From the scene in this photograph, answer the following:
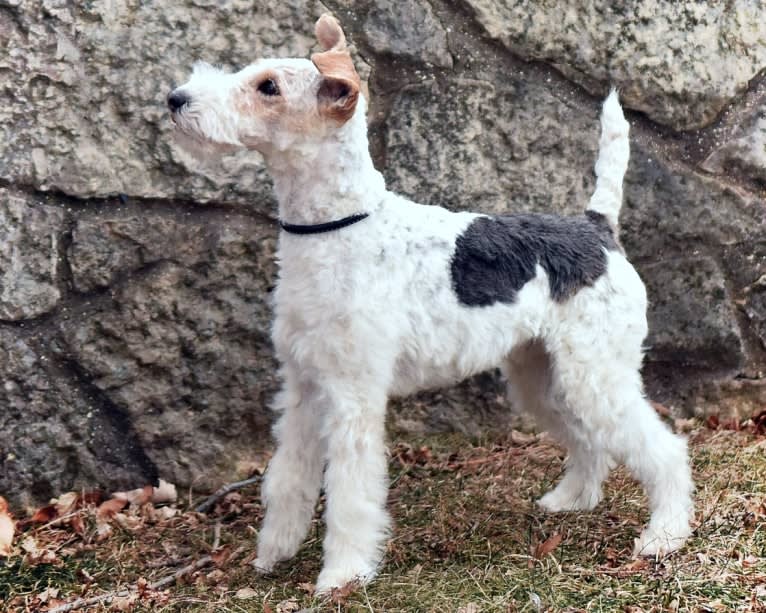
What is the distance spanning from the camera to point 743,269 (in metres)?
4.60

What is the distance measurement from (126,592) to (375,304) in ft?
4.21

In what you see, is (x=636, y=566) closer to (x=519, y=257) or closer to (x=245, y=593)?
(x=519, y=257)

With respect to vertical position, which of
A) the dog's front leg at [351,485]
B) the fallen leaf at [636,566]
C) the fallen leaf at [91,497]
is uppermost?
the dog's front leg at [351,485]

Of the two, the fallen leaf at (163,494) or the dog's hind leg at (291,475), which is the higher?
the dog's hind leg at (291,475)

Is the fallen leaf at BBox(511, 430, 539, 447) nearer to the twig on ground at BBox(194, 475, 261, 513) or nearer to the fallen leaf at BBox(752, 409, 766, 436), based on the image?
the fallen leaf at BBox(752, 409, 766, 436)

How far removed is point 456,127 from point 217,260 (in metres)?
1.15

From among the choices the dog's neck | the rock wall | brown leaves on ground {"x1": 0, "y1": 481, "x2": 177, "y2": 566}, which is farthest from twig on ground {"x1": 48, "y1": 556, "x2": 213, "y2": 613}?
the dog's neck

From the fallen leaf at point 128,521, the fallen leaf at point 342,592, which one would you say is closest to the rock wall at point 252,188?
the fallen leaf at point 128,521

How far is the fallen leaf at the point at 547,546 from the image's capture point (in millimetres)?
3379

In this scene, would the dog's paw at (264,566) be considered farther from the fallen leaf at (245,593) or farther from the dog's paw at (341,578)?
the dog's paw at (341,578)

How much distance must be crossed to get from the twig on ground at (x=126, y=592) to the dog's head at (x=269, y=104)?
1495 mm

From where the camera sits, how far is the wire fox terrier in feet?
10.2

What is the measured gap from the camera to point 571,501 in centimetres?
383

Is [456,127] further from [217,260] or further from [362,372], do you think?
[362,372]
